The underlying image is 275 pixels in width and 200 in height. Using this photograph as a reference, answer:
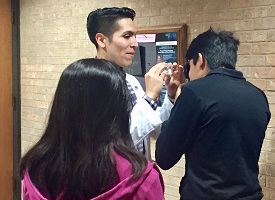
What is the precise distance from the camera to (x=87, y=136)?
119cm

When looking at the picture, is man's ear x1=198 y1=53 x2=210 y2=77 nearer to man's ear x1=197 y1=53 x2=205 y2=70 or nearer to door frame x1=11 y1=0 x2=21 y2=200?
man's ear x1=197 y1=53 x2=205 y2=70

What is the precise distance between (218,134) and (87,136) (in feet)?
2.51

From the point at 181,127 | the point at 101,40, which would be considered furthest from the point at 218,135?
the point at 101,40

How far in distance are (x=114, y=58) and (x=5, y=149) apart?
248 centimetres

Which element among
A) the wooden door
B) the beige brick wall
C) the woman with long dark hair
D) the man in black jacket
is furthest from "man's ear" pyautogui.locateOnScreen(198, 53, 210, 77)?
the wooden door

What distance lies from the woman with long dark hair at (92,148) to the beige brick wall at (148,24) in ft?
1.03

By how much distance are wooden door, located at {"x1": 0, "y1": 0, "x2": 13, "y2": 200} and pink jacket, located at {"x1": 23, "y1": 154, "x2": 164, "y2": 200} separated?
117 inches

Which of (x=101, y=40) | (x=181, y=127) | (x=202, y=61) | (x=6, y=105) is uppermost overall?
(x=101, y=40)

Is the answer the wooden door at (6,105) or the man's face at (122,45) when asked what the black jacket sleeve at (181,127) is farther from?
the wooden door at (6,105)

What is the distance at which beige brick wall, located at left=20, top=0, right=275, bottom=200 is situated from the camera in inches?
91.2

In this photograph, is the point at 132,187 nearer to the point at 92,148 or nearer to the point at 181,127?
the point at 92,148

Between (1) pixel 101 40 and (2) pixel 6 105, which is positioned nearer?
(1) pixel 101 40

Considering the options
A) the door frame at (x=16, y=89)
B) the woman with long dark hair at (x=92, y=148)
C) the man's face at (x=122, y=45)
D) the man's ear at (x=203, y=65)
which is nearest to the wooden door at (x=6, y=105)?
the door frame at (x=16, y=89)

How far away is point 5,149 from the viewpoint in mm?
4098
